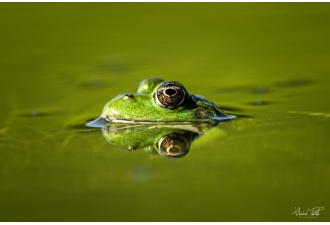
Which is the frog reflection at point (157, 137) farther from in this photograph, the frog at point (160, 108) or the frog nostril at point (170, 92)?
the frog nostril at point (170, 92)

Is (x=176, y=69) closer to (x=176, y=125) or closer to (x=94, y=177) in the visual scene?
(x=176, y=125)

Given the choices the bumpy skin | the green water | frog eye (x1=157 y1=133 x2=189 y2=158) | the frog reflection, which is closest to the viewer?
the green water

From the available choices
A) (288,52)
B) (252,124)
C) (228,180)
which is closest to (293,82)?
(288,52)

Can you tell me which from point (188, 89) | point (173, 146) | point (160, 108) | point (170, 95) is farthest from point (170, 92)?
point (188, 89)

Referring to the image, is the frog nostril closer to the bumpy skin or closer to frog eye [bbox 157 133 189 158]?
the bumpy skin

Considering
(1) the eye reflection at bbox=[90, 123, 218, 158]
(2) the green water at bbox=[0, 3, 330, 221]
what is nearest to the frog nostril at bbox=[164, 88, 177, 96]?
(1) the eye reflection at bbox=[90, 123, 218, 158]
